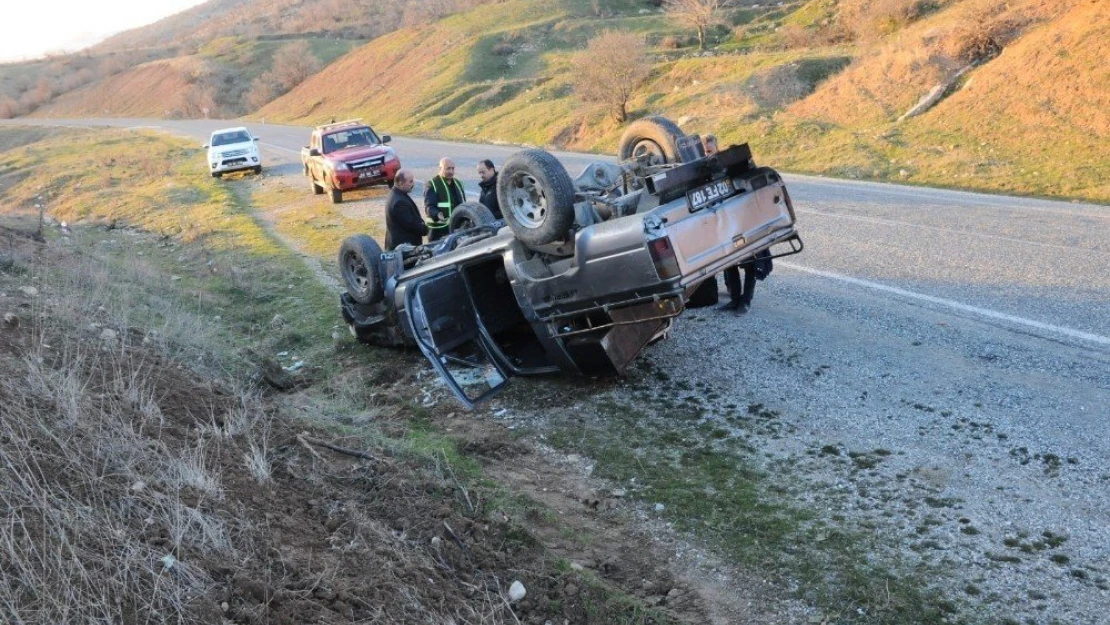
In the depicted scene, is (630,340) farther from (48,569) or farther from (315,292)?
(315,292)

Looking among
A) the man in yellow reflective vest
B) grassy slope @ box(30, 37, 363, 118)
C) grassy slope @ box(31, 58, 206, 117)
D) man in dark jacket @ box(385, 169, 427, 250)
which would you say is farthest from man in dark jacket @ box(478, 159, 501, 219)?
grassy slope @ box(31, 58, 206, 117)

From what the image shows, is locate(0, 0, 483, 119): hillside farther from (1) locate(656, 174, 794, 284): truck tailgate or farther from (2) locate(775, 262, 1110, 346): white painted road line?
(1) locate(656, 174, 794, 284): truck tailgate

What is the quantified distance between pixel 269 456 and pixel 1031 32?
2081 cm

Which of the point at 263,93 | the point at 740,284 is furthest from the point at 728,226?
the point at 263,93

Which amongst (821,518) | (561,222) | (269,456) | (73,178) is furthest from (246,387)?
(73,178)

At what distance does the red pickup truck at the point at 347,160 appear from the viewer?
715 inches

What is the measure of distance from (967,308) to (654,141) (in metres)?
3.18

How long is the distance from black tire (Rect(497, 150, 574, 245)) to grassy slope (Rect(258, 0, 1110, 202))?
1032 cm

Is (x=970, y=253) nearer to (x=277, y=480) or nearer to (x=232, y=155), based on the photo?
(x=277, y=480)

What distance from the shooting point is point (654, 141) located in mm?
7594

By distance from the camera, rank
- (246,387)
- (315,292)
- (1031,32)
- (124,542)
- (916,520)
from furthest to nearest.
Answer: (1031,32) < (315,292) < (246,387) < (916,520) < (124,542)

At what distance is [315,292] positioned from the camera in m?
11.0

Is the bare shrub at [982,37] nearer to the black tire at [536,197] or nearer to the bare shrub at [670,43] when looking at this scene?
the black tire at [536,197]

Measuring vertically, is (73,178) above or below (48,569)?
above
